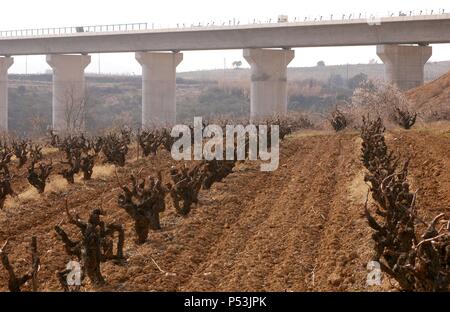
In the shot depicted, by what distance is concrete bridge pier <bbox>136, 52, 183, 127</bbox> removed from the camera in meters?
51.8

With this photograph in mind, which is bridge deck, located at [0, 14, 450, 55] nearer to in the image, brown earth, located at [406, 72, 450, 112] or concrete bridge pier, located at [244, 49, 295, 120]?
concrete bridge pier, located at [244, 49, 295, 120]

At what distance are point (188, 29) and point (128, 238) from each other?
1424 inches

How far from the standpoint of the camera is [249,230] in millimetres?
14305

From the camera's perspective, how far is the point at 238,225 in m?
14.9

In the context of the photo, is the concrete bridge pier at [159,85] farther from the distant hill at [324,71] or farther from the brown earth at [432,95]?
the distant hill at [324,71]

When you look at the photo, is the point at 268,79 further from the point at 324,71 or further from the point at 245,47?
the point at 324,71

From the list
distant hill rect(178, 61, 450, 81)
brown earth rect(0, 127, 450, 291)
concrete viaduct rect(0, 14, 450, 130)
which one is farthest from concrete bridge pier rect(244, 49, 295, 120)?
distant hill rect(178, 61, 450, 81)

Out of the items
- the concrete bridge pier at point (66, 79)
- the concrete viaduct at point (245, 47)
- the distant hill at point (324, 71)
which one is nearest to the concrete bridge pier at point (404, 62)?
the concrete viaduct at point (245, 47)

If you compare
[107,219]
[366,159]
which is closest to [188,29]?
[366,159]

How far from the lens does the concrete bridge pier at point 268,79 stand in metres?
48.3

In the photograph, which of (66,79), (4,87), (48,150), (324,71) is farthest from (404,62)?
(324,71)

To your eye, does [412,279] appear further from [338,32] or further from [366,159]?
[338,32]

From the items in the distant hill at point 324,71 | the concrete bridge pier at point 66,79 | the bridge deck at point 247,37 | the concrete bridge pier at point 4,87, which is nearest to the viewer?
the bridge deck at point 247,37

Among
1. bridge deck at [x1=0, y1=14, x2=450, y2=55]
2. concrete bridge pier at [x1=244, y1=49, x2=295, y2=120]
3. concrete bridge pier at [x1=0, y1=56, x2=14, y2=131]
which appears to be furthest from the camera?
concrete bridge pier at [x1=0, y1=56, x2=14, y2=131]
